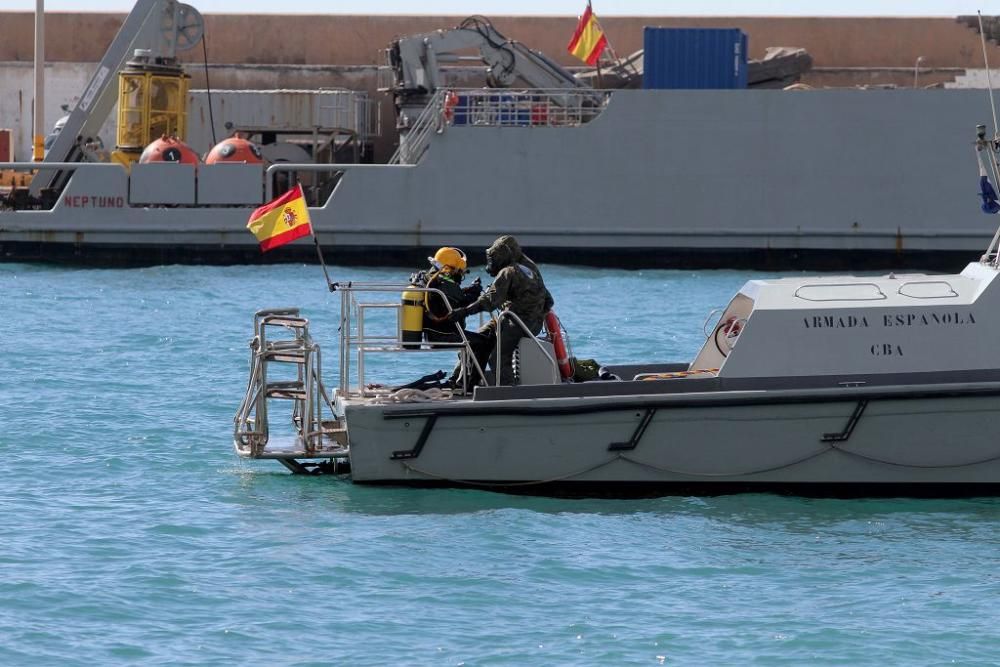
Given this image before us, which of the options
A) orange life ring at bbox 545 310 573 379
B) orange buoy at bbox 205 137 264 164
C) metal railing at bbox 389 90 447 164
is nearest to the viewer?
orange life ring at bbox 545 310 573 379

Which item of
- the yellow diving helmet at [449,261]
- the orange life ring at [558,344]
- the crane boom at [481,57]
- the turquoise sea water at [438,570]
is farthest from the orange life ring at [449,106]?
the orange life ring at [558,344]

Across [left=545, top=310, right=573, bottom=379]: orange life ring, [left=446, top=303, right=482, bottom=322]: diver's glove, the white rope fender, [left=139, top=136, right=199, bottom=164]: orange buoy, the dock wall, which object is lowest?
the white rope fender

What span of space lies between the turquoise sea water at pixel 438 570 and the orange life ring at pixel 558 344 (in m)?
0.96

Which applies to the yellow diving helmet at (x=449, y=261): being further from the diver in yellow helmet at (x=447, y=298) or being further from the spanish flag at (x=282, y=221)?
the spanish flag at (x=282, y=221)

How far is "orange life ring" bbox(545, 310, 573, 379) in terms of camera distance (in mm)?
10578

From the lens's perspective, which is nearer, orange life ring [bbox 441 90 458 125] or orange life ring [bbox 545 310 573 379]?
orange life ring [bbox 545 310 573 379]

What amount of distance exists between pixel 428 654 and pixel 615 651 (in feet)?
3.05

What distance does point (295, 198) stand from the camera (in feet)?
35.2

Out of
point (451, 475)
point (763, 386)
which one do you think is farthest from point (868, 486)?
point (451, 475)

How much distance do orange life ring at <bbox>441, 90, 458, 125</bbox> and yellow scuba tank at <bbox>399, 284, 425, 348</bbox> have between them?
16997 mm

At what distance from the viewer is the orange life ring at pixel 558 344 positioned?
10578 millimetres

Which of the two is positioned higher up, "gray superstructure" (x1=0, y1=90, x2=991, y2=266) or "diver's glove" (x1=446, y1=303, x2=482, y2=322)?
"gray superstructure" (x1=0, y1=90, x2=991, y2=266)

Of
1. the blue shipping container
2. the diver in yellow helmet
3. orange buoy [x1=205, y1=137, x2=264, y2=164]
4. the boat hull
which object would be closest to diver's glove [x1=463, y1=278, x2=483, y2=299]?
the diver in yellow helmet

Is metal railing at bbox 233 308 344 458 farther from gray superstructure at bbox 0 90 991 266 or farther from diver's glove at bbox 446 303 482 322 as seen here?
gray superstructure at bbox 0 90 991 266
